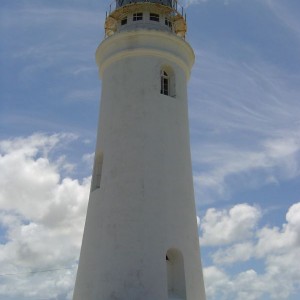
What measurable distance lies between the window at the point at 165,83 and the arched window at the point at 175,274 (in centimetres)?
629

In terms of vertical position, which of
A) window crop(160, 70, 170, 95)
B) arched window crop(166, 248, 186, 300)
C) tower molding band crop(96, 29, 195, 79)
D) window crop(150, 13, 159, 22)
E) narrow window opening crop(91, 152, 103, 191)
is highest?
window crop(150, 13, 159, 22)

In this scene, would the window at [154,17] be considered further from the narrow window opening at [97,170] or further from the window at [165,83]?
the narrow window opening at [97,170]

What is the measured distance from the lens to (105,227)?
16.2 meters

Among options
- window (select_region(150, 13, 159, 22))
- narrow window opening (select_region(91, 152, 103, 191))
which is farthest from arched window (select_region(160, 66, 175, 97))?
narrow window opening (select_region(91, 152, 103, 191))

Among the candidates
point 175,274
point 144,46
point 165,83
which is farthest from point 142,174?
point 144,46

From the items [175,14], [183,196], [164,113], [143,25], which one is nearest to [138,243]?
[183,196]

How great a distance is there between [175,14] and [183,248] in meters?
9.93

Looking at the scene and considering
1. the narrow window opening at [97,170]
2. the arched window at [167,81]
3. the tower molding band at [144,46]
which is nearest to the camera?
the narrow window opening at [97,170]

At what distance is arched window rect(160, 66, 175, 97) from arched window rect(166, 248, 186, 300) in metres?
6.16

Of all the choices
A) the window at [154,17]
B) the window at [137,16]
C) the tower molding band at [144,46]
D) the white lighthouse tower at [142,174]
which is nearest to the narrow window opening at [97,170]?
the white lighthouse tower at [142,174]

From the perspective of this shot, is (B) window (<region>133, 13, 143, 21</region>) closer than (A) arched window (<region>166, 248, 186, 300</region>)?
No

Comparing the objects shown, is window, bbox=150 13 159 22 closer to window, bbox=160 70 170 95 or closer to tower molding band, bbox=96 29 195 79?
tower molding band, bbox=96 29 195 79

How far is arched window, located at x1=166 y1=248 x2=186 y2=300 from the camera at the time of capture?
15977mm

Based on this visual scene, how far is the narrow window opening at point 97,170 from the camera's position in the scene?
717 inches
